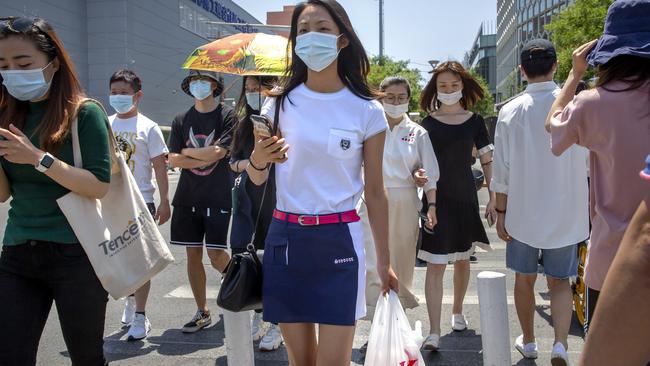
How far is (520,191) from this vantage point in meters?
4.16

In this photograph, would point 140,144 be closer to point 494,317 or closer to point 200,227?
point 200,227

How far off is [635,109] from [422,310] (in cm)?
387

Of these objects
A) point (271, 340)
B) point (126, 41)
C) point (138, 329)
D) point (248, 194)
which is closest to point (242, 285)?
point (248, 194)

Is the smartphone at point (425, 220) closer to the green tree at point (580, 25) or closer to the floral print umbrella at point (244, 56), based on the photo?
the floral print umbrella at point (244, 56)

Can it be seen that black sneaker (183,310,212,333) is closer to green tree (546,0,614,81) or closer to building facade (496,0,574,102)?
green tree (546,0,614,81)

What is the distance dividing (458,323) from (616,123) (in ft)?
10.4

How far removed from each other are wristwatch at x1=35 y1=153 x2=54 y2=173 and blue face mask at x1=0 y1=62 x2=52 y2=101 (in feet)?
1.40

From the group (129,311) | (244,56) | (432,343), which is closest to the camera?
(432,343)

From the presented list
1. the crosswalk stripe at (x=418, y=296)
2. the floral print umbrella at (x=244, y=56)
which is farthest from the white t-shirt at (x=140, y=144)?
the crosswalk stripe at (x=418, y=296)

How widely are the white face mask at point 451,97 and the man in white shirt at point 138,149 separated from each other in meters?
2.48

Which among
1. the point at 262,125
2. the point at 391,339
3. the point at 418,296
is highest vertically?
the point at 262,125

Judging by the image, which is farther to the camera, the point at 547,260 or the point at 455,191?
the point at 455,191

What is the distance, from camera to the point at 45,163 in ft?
8.52

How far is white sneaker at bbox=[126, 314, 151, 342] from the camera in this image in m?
5.01
